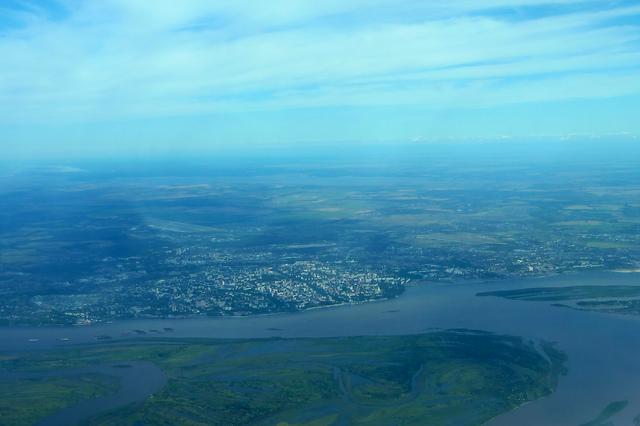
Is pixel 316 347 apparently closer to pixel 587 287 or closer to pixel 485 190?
pixel 587 287

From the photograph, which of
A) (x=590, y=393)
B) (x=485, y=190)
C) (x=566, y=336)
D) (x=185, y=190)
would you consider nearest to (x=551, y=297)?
(x=566, y=336)

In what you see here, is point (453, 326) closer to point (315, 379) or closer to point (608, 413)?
point (315, 379)

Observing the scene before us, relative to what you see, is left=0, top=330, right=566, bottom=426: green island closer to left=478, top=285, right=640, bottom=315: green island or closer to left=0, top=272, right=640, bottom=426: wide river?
left=0, top=272, right=640, bottom=426: wide river

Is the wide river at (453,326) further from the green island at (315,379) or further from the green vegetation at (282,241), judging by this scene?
the green vegetation at (282,241)

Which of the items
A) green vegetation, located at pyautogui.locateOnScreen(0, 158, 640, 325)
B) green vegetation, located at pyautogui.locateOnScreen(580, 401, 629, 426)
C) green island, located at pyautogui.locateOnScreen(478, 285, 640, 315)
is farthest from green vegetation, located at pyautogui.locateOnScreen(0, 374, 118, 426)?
green island, located at pyautogui.locateOnScreen(478, 285, 640, 315)

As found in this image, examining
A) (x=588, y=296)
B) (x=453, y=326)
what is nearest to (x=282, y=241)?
(x=453, y=326)
